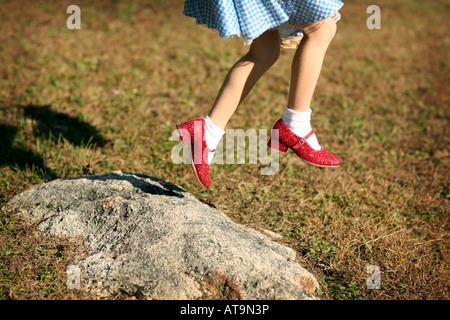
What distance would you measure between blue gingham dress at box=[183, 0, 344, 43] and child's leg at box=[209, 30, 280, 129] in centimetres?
24

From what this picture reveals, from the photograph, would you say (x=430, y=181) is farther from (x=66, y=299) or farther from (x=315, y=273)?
(x=66, y=299)

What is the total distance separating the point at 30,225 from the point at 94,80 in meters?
2.92

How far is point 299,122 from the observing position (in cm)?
257

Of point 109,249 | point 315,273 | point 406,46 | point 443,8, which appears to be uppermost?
point 443,8

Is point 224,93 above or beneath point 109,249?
above

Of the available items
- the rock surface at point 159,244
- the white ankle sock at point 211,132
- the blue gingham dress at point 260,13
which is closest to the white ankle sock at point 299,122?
the white ankle sock at point 211,132

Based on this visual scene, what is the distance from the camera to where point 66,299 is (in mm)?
2189

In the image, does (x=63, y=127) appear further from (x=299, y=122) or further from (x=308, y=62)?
(x=308, y=62)

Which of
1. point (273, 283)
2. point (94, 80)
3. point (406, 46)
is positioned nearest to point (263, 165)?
point (273, 283)

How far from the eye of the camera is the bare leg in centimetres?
236

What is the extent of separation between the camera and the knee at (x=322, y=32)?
2.33 metres

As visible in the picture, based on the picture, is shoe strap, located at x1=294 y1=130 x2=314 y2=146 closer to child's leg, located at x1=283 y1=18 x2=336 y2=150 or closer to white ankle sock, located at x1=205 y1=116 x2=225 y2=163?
child's leg, located at x1=283 y1=18 x2=336 y2=150

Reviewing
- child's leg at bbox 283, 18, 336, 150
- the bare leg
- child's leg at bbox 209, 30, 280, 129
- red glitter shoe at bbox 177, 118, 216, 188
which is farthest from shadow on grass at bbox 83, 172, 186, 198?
the bare leg

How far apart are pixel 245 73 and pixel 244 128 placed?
206 centimetres
